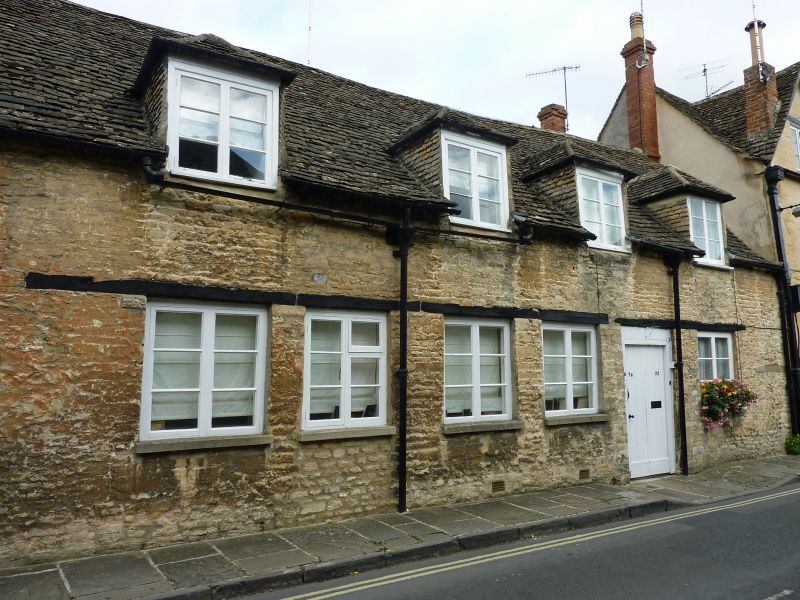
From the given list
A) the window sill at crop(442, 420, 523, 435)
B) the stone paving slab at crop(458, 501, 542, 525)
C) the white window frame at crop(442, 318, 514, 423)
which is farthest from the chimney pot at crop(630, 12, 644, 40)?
the stone paving slab at crop(458, 501, 542, 525)

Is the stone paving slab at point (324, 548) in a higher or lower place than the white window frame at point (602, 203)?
lower

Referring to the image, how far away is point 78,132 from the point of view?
6848mm

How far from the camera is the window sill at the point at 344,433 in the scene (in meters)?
7.89

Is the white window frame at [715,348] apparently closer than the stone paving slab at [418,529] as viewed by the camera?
No

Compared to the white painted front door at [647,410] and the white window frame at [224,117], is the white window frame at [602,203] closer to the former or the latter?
the white painted front door at [647,410]

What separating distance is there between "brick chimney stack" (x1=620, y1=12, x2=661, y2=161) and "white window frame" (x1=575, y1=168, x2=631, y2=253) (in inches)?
263

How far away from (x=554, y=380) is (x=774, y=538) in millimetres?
4112

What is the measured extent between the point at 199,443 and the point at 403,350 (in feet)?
10.5

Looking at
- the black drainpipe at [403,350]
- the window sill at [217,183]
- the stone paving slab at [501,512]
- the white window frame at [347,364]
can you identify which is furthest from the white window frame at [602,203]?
the window sill at [217,183]

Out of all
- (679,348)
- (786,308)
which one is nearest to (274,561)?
(679,348)

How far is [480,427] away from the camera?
9.37 meters

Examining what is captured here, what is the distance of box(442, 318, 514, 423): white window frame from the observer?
9.55 metres

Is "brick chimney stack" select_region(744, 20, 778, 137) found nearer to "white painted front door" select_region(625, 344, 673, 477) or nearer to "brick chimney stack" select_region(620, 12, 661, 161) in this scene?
"brick chimney stack" select_region(620, 12, 661, 161)

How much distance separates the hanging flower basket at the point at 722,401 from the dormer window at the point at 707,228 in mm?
2839
